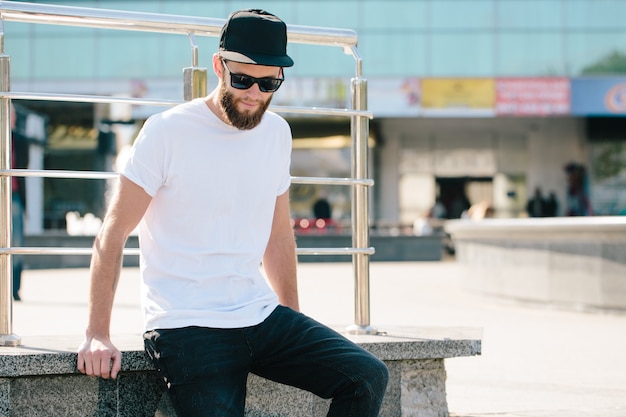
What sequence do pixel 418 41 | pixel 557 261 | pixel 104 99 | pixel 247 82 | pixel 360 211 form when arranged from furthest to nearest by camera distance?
pixel 418 41, pixel 557 261, pixel 360 211, pixel 104 99, pixel 247 82

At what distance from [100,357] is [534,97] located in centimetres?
2809

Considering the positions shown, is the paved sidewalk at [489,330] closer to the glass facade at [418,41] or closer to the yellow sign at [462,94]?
the yellow sign at [462,94]

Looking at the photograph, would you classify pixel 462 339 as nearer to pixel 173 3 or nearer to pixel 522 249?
pixel 522 249

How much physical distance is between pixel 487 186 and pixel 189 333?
32.3 metres

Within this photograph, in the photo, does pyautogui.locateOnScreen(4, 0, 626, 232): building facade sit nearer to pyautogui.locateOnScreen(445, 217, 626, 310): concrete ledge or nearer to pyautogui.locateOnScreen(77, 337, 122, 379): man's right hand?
pyautogui.locateOnScreen(445, 217, 626, 310): concrete ledge

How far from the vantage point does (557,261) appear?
30.8 feet

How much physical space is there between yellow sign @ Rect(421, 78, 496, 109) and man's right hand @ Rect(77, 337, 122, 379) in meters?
27.6

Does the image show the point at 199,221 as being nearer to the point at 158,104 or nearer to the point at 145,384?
the point at 145,384

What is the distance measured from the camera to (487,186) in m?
34.6

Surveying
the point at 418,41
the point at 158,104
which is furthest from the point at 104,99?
the point at 418,41

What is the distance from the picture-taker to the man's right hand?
312 centimetres

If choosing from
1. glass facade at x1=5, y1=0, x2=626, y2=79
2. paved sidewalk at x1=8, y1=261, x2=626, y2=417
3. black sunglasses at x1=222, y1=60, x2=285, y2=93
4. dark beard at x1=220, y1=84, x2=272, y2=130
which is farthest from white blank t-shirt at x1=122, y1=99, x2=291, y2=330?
glass facade at x1=5, y1=0, x2=626, y2=79

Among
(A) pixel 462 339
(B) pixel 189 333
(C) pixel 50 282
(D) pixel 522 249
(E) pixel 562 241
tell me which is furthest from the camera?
(C) pixel 50 282

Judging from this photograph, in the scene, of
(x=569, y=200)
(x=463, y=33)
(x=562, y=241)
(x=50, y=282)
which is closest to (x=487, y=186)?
(x=569, y=200)
